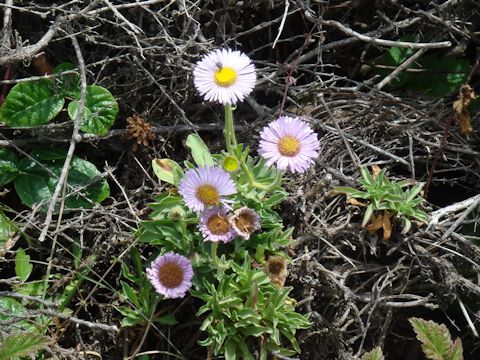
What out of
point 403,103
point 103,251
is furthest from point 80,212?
point 403,103

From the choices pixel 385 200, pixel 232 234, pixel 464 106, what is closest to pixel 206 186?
pixel 232 234

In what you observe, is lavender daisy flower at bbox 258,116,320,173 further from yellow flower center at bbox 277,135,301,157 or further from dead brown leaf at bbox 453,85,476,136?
dead brown leaf at bbox 453,85,476,136

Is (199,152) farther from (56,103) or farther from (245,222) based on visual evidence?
(56,103)

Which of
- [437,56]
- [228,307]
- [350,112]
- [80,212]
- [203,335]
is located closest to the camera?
[228,307]

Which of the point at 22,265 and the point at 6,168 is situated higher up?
the point at 6,168

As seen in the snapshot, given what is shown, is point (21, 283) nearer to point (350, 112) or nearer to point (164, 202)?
point (164, 202)

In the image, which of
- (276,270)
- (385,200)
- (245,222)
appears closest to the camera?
(245,222)

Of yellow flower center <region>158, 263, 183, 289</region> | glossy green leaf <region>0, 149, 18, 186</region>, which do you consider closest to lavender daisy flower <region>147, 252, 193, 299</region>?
yellow flower center <region>158, 263, 183, 289</region>
